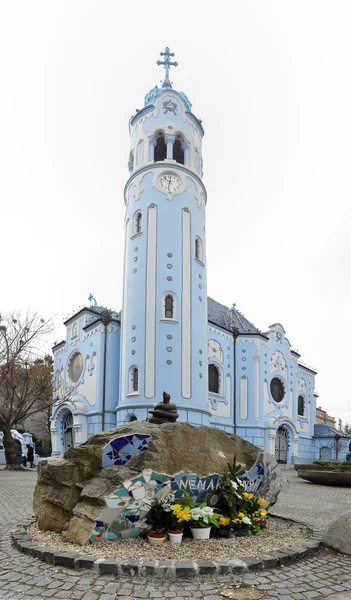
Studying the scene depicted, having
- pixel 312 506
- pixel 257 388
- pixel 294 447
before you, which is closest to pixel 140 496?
pixel 312 506

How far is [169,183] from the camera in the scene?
28562 millimetres

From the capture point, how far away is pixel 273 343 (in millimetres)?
35656

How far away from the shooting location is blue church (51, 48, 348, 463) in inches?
1027

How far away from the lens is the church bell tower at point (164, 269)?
25.7 metres

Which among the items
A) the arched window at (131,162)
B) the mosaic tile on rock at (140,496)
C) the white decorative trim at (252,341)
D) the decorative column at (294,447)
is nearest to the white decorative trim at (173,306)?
the white decorative trim at (252,341)

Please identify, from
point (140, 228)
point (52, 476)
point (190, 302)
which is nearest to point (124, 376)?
point (190, 302)

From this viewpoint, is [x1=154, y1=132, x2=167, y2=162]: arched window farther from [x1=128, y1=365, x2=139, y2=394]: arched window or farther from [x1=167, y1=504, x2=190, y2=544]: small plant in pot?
[x1=167, y1=504, x2=190, y2=544]: small plant in pot

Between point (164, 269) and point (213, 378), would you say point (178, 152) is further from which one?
point (213, 378)

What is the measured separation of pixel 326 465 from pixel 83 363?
16.0 meters

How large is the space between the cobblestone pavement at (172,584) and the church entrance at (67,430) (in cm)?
2569

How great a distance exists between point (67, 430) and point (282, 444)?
14955mm

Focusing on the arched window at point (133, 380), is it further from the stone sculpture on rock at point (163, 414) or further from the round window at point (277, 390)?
the stone sculpture on rock at point (163, 414)

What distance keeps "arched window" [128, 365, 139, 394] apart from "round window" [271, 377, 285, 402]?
12.5 m

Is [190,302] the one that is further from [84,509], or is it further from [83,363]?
[84,509]
